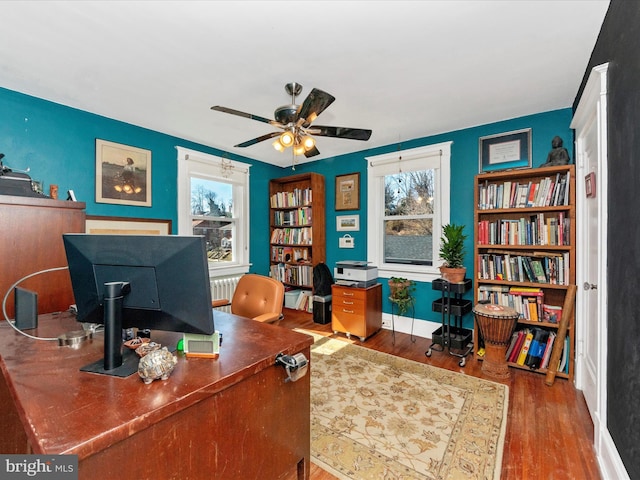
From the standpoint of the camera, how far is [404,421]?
2014mm

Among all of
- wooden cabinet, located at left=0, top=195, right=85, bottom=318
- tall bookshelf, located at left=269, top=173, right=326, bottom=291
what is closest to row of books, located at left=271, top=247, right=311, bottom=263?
tall bookshelf, located at left=269, top=173, right=326, bottom=291

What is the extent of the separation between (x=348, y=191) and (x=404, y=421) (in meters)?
3.07

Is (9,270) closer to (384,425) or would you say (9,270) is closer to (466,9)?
(384,425)

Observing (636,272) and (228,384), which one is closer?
(228,384)

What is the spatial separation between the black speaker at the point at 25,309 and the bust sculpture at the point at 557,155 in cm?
381

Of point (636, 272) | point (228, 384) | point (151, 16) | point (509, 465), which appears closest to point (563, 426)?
point (509, 465)

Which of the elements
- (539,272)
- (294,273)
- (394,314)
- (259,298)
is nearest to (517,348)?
(539,272)

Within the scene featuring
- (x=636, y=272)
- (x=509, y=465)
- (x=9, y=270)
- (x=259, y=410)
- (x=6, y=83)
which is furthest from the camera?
(x=6, y=83)

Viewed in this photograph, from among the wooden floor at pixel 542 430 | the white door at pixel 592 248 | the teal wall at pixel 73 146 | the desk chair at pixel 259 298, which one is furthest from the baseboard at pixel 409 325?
the teal wall at pixel 73 146

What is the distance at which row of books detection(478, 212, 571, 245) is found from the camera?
2.64 metres

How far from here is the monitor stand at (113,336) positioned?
998 millimetres

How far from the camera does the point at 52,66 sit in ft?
7.10

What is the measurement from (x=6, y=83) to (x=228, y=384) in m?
3.19

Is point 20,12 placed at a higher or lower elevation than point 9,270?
higher
